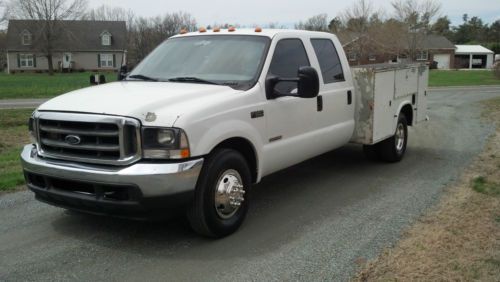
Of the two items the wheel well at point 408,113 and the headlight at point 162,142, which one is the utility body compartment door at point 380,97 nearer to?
the wheel well at point 408,113

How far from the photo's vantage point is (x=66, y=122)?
4.66m

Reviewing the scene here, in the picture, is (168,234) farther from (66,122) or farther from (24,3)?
(24,3)

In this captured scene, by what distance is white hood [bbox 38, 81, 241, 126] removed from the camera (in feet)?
14.6

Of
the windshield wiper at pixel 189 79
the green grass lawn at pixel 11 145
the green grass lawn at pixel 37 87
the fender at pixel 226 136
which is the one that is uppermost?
the windshield wiper at pixel 189 79

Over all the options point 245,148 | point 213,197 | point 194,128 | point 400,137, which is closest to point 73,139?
point 194,128

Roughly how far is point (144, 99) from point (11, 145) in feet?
21.3

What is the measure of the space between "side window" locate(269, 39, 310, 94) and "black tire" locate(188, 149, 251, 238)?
3.74ft

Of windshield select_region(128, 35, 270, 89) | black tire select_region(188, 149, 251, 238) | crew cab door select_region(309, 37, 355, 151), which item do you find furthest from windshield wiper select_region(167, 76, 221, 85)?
crew cab door select_region(309, 37, 355, 151)

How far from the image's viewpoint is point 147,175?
4.29 metres

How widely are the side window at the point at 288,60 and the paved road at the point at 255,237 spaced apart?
1381 mm

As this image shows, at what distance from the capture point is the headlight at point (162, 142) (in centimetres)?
438

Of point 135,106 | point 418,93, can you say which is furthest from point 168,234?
point 418,93

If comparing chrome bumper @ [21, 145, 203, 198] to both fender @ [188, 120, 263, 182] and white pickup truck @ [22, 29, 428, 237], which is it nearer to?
white pickup truck @ [22, 29, 428, 237]

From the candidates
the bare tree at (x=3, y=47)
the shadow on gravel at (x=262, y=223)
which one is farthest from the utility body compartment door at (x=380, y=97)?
the bare tree at (x=3, y=47)
